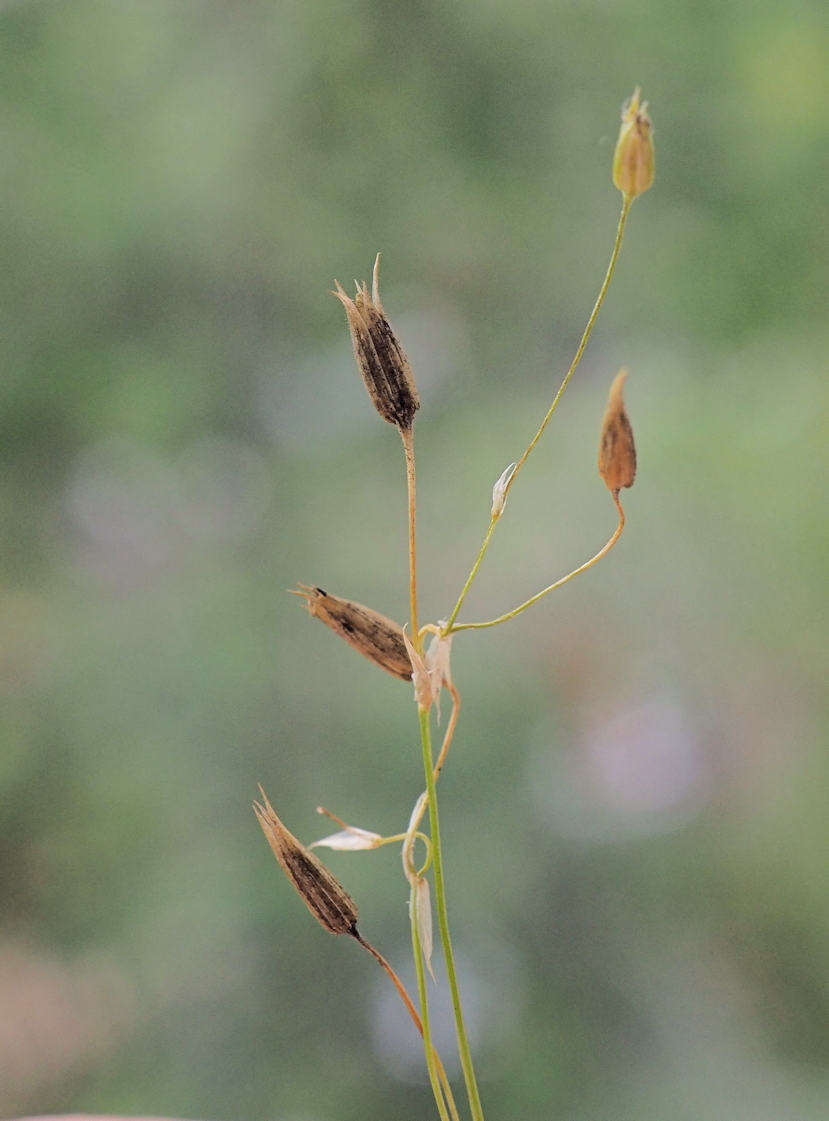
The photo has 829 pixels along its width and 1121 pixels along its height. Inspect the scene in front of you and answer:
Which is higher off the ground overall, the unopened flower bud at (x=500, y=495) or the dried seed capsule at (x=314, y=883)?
the unopened flower bud at (x=500, y=495)

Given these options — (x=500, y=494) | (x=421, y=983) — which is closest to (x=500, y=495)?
(x=500, y=494)

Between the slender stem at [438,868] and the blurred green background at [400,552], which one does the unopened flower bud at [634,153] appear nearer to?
the slender stem at [438,868]

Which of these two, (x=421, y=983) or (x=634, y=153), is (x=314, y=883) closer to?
Answer: (x=421, y=983)

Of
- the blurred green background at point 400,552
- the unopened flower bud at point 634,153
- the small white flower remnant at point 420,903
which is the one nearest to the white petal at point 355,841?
the small white flower remnant at point 420,903

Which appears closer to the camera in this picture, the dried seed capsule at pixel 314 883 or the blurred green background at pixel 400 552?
the dried seed capsule at pixel 314 883

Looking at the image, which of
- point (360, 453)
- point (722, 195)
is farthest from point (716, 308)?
point (360, 453)

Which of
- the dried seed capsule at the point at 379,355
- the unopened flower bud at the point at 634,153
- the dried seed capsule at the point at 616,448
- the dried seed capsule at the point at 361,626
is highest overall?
the unopened flower bud at the point at 634,153

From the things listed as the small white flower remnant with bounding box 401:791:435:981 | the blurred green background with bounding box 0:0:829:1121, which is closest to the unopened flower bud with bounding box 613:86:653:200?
the small white flower remnant with bounding box 401:791:435:981
